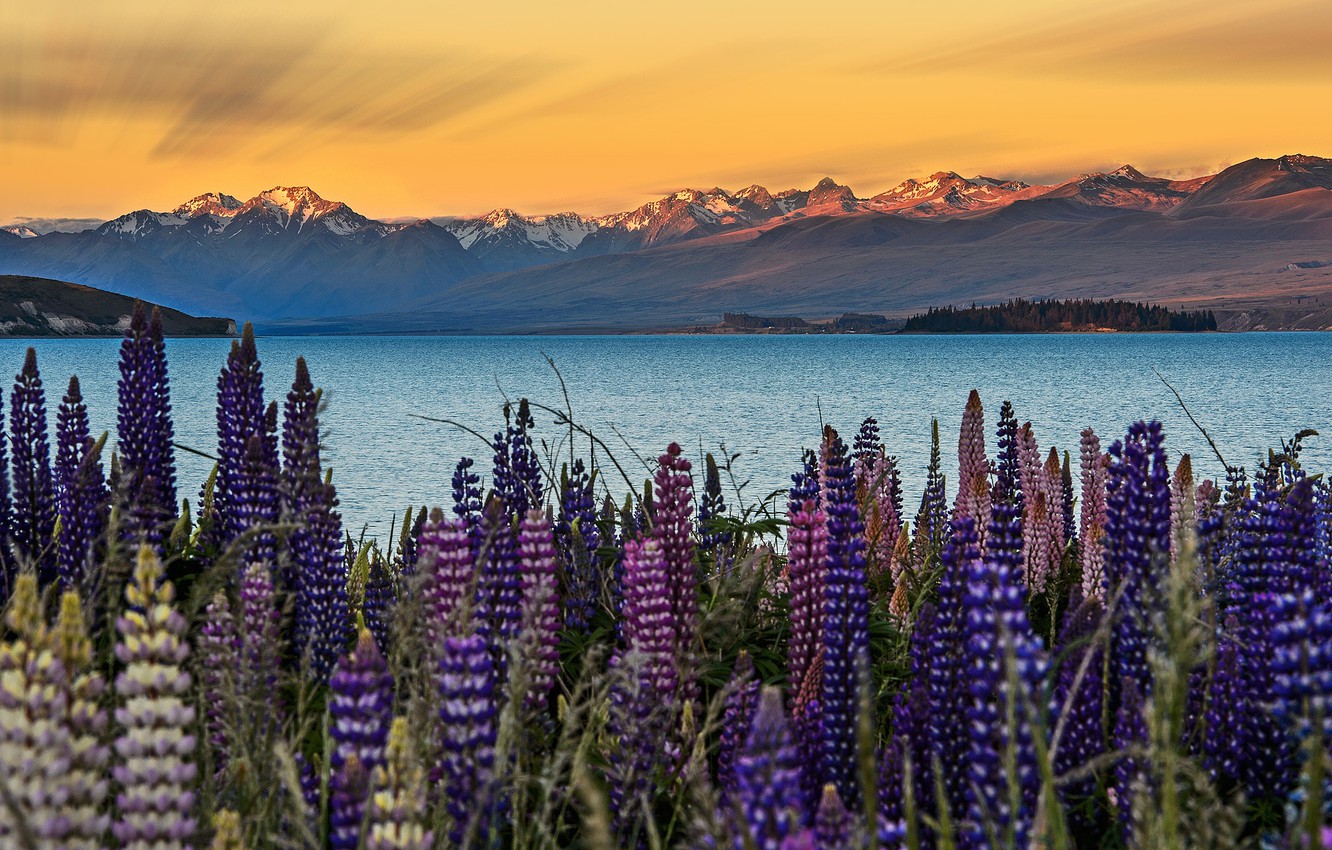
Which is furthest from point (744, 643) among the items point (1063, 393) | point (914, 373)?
point (914, 373)

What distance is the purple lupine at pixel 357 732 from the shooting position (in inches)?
112

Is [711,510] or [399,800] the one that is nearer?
[399,800]

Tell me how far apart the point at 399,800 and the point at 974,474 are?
5.99 m

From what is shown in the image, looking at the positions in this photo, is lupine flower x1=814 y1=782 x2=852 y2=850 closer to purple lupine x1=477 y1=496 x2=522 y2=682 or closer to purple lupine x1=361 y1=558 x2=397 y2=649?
purple lupine x1=477 y1=496 x2=522 y2=682

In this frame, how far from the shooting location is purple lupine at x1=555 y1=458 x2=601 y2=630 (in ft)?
21.2

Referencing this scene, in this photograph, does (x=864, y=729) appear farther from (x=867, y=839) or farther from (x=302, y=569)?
(x=302, y=569)

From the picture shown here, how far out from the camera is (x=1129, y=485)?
4.63 meters

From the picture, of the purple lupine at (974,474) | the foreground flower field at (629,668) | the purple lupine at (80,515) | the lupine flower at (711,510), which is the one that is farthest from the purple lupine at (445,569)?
the purple lupine at (974,474)

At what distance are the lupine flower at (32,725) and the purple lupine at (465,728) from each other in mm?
973

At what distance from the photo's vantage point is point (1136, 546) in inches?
180

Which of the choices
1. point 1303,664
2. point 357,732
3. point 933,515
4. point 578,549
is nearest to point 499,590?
point 578,549

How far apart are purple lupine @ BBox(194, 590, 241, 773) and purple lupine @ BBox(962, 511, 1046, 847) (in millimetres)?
2151

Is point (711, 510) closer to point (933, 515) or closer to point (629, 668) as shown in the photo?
point (933, 515)

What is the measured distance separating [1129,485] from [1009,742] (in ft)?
6.98
